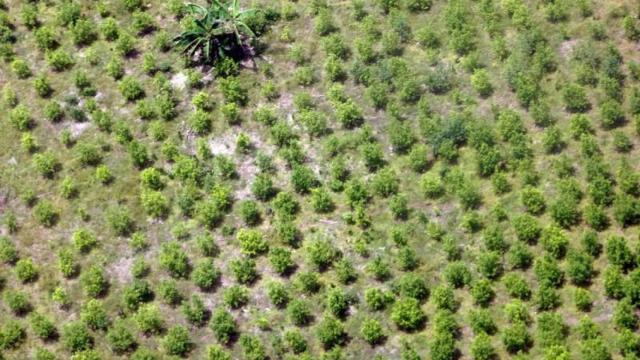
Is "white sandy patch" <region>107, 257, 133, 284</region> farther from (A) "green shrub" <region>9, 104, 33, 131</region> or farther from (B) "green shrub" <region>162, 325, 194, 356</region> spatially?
(A) "green shrub" <region>9, 104, 33, 131</region>

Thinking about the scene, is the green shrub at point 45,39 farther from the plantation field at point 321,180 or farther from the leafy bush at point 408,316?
the leafy bush at point 408,316

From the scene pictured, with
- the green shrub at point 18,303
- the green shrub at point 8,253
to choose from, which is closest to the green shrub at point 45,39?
the green shrub at point 8,253

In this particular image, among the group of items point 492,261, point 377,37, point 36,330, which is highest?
point 377,37

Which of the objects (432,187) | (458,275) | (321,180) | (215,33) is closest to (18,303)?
(321,180)

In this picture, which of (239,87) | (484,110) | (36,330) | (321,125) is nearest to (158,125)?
(239,87)

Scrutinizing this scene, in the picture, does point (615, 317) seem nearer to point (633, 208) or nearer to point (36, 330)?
point (633, 208)

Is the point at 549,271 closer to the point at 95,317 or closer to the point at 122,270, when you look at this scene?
the point at 122,270
